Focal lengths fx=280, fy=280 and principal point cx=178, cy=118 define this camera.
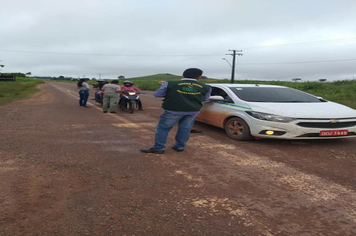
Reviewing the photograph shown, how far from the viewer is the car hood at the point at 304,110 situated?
17.7ft

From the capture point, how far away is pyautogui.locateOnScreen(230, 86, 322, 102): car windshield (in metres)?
6.44

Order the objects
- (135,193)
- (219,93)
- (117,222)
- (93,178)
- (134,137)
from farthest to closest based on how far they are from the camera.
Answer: (219,93)
(134,137)
(93,178)
(135,193)
(117,222)

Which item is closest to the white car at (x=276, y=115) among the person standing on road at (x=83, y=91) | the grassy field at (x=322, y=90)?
the grassy field at (x=322, y=90)

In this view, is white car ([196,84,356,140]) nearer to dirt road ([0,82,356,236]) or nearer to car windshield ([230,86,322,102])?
car windshield ([230,86,322,102])

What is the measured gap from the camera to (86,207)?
281 centimetres

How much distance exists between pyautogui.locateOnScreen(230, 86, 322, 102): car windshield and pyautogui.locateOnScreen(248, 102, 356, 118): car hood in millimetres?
417

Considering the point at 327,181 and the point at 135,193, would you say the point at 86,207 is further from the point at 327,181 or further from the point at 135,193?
the point at 327,181

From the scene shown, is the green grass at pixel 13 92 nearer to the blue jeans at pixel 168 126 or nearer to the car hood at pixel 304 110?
the blue jeans at pixel 168 126

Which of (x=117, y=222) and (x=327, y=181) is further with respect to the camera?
(x=327, y=181)

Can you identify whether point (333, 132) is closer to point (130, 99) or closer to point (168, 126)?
point (168, 126)

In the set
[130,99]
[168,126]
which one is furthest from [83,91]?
[168,126]

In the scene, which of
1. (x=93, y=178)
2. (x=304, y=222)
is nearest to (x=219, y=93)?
(x=93, y=178)

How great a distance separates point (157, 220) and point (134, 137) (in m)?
3.75

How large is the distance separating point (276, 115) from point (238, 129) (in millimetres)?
943
